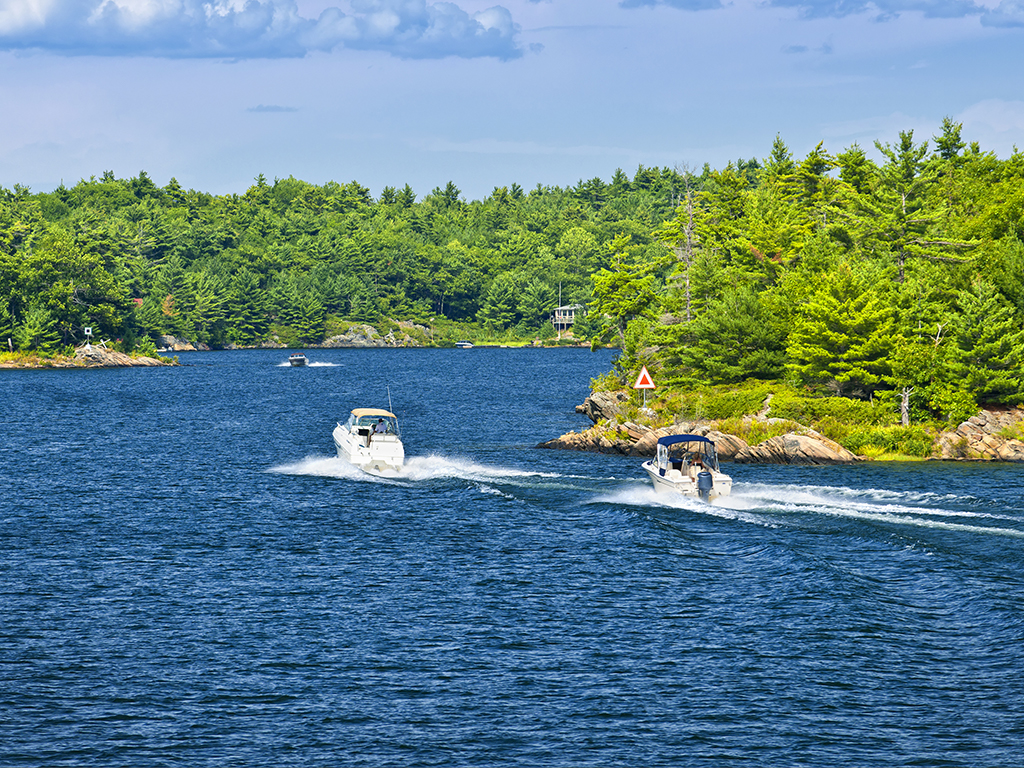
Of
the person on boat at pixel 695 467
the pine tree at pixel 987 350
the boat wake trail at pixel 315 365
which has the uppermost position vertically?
the pine tree at pixel 987 350

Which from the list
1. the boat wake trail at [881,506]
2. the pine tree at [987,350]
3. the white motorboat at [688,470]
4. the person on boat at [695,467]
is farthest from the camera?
the pine tree at [987,350]

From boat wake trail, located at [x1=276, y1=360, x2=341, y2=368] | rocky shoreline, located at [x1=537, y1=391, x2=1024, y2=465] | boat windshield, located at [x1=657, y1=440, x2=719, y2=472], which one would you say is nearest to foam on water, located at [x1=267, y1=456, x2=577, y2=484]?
boat windshield, located at [x1=657, y1=440, x2=719, y2=472]

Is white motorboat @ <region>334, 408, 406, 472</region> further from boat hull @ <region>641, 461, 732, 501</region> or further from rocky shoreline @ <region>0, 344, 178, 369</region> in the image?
rocky shoreline @ <region>0, 344, 178, 369</region>

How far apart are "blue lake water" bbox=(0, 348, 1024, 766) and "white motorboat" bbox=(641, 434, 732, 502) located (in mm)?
1055

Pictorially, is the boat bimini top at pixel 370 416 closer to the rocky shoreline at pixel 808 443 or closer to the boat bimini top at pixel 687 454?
the rocky shoreline at pixel 808 443

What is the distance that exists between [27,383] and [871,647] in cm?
12487

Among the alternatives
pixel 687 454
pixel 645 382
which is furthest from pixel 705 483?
pixel 645 382

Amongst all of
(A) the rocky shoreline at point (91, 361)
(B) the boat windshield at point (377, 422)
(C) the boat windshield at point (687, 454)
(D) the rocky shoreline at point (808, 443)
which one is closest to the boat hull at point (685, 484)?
(C) the boat windshield at point (687, 454)

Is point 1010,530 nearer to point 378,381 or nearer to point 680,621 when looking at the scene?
point 680,621

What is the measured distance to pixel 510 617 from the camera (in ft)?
104

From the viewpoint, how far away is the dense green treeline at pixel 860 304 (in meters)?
63.2

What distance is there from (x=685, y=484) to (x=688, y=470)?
86cm

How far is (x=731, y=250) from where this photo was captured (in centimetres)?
8869

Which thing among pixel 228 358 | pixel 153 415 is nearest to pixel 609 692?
pixel 153 415
